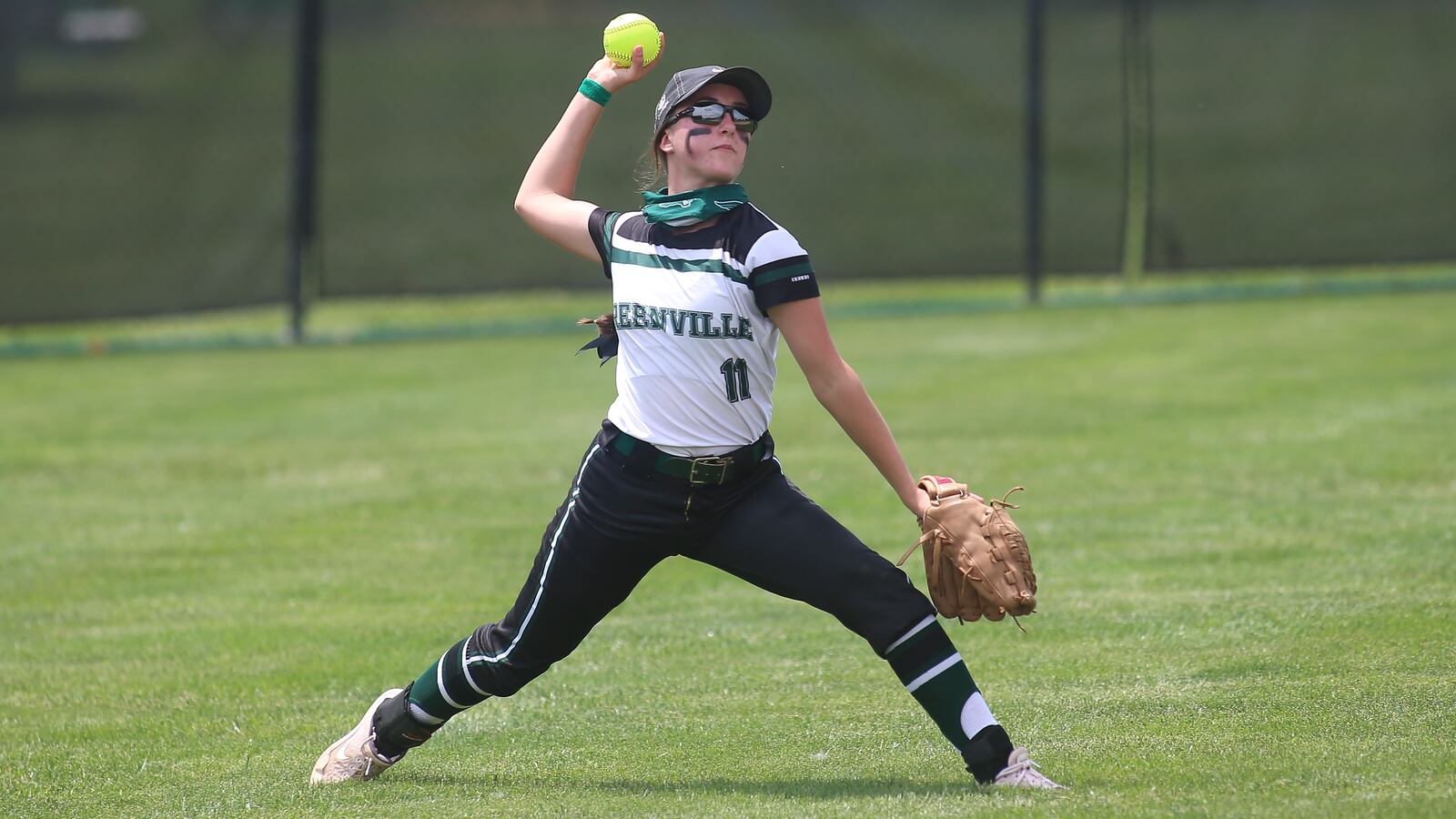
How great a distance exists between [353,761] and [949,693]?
1602 mm

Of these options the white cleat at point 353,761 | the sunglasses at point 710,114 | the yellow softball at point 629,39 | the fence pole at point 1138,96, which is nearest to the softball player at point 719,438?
the sunglasses at point 710,114

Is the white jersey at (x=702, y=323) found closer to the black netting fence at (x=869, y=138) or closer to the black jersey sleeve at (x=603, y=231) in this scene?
the black jersey sleeve at (x=603, y=231)

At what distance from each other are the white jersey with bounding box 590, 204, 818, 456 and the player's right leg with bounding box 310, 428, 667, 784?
0.71ft

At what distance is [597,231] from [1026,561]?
135cm

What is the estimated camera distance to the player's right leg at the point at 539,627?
450 cm

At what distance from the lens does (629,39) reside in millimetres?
4684

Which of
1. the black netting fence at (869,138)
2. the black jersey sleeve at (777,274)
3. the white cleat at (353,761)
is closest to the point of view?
the black jersey sleeve at (777,274)

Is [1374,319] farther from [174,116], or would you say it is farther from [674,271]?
[674,271]

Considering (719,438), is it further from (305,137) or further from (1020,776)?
(305,137)

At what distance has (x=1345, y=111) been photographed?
14.0 m

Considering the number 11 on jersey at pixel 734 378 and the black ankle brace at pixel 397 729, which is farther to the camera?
the black ankle brace at pixel 397 729

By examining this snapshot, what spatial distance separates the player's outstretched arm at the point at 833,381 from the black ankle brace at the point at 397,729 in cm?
141

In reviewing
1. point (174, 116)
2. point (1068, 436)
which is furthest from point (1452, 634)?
point (174, 116)

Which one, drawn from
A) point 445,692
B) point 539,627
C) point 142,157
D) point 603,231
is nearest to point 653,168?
point 603,231
